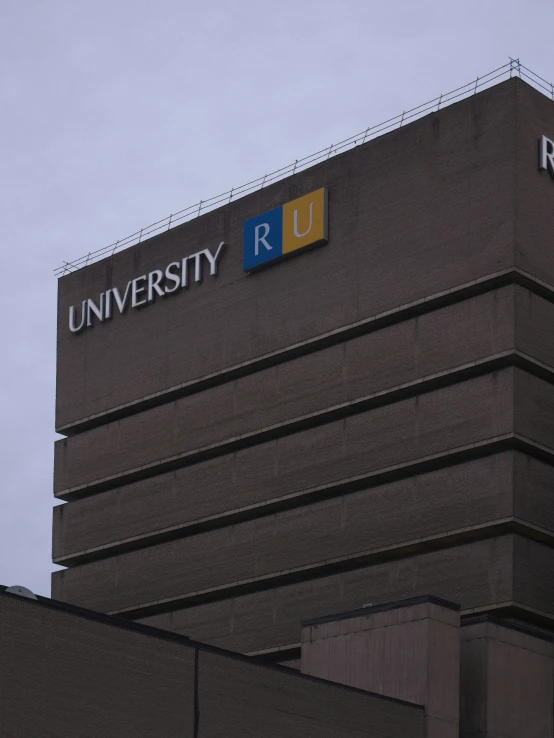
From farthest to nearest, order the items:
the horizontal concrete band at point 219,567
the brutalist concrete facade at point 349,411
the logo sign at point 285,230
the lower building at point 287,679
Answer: the logo sign at point 285,230 < the horizontal concrete band at point 219,567 < the brutalist concrete facade at point 349,411 < the lower building at point 287,679

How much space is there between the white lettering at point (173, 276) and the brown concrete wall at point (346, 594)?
16.9m

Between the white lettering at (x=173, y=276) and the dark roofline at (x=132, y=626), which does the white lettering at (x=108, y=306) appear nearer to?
the white lettering at (x=173, y=276)

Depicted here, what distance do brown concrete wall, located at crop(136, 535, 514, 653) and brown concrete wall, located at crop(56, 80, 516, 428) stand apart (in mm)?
11915

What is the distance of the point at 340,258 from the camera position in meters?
79.8

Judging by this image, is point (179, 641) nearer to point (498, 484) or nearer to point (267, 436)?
point (498, 484)

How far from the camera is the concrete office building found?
236 feet

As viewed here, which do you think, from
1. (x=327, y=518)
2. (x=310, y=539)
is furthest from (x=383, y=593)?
(x=310, y=539)

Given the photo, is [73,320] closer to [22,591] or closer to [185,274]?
[185,274]

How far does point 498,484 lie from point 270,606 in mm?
14336

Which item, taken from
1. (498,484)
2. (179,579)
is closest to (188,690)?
(498,484)

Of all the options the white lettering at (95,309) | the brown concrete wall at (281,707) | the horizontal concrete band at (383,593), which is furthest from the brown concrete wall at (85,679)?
the white lettering at (95,309)

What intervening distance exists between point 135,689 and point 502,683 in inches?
679

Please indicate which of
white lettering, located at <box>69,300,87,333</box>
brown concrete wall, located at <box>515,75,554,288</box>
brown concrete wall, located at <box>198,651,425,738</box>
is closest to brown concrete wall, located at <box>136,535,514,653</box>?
brown concrete wall, located at <box>515,75,554,288</box>

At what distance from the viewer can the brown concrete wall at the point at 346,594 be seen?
6988 centimetres
